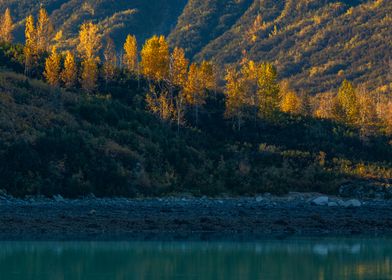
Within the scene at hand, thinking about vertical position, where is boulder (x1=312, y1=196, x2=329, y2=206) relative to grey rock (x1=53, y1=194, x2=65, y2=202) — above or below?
below

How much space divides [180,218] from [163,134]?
2729 centimetres

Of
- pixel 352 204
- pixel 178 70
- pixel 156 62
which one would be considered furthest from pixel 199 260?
pixel 156 62

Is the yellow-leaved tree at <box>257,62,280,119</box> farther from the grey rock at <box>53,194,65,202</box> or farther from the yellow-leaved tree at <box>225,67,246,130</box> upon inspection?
the grey rock at <box>53,194,65,202</box>

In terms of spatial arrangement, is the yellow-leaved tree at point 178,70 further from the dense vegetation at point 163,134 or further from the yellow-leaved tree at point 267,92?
the yellow-leaved tree at point 267,92

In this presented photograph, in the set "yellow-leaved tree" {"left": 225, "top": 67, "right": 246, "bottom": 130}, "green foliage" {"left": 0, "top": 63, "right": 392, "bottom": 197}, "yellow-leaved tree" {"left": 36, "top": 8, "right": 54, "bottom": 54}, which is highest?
"yellow-leaved tree" {"left": 36, "top": 8, "right": 54, "bottom": 54}

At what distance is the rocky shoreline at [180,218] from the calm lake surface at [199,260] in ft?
9.24

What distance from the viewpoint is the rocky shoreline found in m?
34.9

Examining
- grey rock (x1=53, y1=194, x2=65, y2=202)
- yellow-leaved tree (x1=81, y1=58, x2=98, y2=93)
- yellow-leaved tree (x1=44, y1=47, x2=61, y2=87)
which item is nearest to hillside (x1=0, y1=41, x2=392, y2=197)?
grey rock (x1=53, y1=194, x2=65, y2=202)

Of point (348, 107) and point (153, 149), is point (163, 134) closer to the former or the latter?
point (153, 149)

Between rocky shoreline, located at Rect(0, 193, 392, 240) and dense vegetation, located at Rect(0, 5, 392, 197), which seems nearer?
rocky shoreline, located at Rect(0, 193, 392, 240)

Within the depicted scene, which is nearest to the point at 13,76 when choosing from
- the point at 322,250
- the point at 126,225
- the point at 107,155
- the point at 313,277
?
the point at 107,155

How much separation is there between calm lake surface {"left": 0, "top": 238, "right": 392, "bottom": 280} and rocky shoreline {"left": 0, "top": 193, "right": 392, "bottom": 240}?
2.82m

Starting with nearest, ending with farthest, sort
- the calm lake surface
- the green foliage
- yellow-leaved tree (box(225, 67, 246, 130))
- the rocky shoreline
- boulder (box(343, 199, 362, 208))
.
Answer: the calm lake surface
the rocky shoreline
boulder (box(343, 199, 362, 208))
the green foliage
yellow-leaved tree (box(225, 67, 246, 130))

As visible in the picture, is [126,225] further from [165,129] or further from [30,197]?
[165,129]
